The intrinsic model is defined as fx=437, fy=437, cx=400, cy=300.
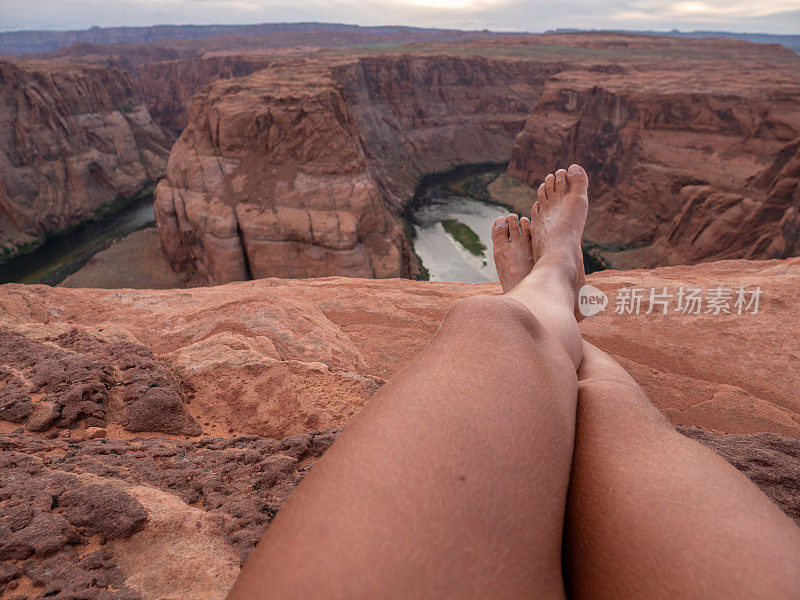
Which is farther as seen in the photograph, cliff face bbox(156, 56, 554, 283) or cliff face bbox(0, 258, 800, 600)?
cliff face bbox(156, 56, 554, 283)

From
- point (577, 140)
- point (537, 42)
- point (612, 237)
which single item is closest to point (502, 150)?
point (577, 140)

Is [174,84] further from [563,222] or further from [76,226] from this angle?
[563,222]

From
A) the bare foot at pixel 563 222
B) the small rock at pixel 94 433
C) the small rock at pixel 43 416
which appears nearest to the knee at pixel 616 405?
the bare foot at pixel 563 222

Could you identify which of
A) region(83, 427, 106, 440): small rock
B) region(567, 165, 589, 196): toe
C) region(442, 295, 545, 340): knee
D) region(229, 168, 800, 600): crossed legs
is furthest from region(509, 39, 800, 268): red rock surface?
region(83, 427, 106, 440): small rock

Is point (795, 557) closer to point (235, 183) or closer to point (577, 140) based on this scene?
point (235, 183)

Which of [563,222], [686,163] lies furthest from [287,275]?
[686,163]

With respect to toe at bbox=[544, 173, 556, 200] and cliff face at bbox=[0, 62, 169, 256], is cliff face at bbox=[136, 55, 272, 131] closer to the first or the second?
cliff face at bbox=[0, 62, 169, 256]
